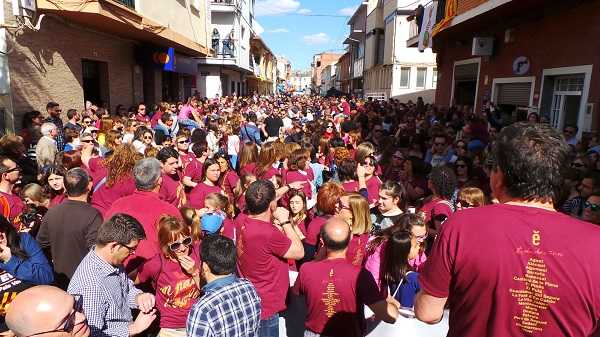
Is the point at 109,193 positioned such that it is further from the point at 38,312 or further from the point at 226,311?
the point at 38,312

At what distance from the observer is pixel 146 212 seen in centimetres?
340

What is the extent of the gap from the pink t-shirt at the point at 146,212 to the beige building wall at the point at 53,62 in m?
6.12

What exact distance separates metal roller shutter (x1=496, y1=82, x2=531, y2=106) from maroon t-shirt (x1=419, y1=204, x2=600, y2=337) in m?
10.1

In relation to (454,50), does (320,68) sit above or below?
above

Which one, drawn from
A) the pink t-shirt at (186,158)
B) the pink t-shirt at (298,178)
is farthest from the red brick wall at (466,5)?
the pink t-shirt at (186,158)

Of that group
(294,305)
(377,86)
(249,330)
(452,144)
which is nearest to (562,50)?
(452,144)

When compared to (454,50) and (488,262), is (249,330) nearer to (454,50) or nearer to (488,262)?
(488,262)

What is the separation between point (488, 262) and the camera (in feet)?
5.24

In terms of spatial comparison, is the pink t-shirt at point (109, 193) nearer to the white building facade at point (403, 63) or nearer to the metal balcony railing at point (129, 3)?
the metal balcony railing at point (129, 3)

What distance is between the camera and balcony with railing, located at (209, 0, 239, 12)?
24688mm

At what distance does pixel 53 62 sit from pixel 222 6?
17.5m

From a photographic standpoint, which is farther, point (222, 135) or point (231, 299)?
point (222, 135)

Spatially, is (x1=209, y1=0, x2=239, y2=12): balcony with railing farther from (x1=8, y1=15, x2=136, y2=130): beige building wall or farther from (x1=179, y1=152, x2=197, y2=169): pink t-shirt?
(x1=179, y1=152, x2=197, y2=169): pink t-shirt

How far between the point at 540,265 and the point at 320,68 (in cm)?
12451
